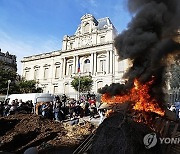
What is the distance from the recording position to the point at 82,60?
52.2 m

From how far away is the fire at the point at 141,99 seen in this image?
6.59 m

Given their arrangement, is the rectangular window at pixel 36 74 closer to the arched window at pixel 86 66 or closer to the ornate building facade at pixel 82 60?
the ornate building facade at pixel 82 60

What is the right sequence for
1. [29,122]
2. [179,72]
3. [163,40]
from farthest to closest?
1. [179,72]
2. [29,122]
3. [163,40]

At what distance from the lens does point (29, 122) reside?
9680 millimetres

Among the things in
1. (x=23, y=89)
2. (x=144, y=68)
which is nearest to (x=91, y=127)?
(x=144, y=68)

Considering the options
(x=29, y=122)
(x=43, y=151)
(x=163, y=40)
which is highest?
(x=163, y=40)

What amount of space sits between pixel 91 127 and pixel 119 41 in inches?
157

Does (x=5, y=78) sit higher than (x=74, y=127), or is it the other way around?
(x=5, y=78)

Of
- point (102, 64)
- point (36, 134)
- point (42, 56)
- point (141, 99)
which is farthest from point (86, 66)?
point (141, 99)

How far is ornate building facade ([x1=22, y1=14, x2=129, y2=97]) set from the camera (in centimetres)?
4682

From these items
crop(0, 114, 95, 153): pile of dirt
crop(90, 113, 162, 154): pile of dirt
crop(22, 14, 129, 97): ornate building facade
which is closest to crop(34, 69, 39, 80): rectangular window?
crop(22, 14, 129, 97): ornate building facade

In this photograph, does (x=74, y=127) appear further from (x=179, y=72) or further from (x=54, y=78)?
(x=54, y=78)

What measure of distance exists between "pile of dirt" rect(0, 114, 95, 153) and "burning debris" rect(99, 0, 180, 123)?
2.21 metres

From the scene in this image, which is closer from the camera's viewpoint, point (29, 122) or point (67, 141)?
point (67, 141)
